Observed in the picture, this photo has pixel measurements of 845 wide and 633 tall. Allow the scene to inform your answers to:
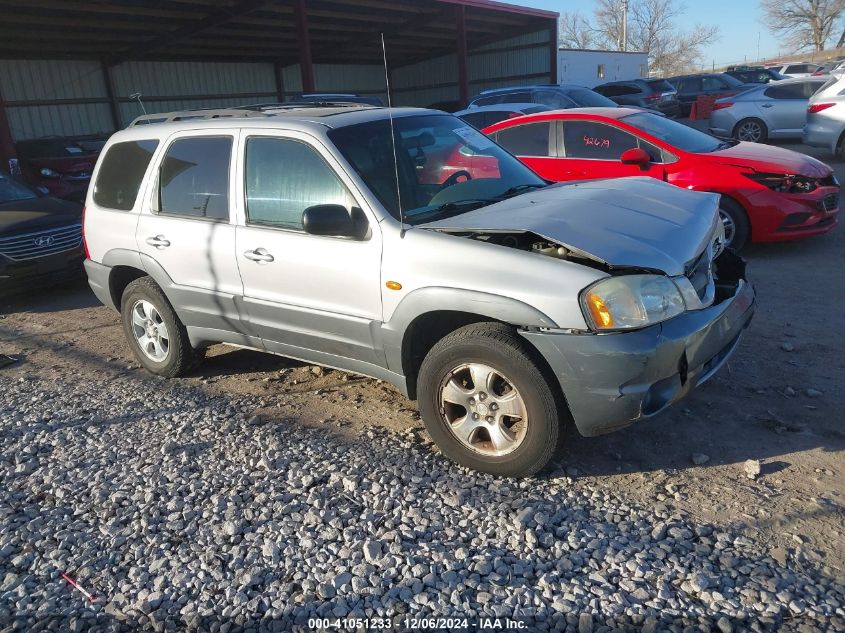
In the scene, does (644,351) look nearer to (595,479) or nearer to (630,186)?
(595,479)

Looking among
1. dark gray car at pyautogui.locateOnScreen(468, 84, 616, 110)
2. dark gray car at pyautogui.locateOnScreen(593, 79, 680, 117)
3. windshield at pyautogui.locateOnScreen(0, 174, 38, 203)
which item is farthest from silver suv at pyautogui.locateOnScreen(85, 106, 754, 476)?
dark gray car at pyautogui.locateOnScreen(593, 79, 680, 117)

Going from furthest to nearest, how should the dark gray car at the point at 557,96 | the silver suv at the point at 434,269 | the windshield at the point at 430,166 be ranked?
the dark gray car at the point at 557,96 < the windshield at the point at 430,166 < the silver suv at the point at 434,269

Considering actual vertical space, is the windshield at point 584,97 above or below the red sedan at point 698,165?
above

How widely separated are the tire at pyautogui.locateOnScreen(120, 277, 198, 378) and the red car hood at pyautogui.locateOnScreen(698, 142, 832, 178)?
18.3ft

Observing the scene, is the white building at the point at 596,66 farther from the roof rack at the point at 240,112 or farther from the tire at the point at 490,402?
the tire at the point at 490,402

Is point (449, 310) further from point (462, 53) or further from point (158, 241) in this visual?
point (462, 53)

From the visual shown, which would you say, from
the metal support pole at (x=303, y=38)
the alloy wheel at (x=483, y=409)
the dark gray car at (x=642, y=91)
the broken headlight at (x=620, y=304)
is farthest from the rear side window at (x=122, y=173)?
the dark gray car at (x=642, y=91)

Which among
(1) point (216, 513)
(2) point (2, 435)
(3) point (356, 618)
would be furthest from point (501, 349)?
(2) point (2, 435)

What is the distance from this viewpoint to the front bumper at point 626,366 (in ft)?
10.2

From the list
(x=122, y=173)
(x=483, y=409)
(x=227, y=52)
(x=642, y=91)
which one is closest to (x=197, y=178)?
(x=122, y=173)

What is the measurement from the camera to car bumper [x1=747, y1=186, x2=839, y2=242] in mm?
7082

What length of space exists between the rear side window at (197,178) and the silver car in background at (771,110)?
14.0m

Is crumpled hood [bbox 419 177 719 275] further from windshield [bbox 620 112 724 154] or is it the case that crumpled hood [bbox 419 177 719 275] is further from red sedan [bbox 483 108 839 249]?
windshield [bbox 620 112 724 154]

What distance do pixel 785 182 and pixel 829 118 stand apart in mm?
7279
